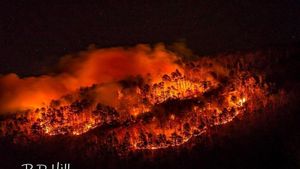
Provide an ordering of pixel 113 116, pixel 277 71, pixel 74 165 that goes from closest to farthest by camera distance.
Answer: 1. pixel 74 165
2. pixel 113 116
3. pixel 277 71

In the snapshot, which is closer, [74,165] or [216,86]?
[74,165]

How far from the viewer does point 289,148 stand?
38.4 m

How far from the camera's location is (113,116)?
52.0 meters

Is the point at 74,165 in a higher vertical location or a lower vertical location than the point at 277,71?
lower

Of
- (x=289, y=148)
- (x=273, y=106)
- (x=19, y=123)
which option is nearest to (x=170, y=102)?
(x=273, y=106)

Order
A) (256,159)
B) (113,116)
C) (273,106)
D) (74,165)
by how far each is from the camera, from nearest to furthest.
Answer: (256,159) → (74,165) → (273,106) → (113,116)

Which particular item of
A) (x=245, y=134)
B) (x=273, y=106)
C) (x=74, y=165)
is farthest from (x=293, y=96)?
(x=74, y=165)

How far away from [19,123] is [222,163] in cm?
2179

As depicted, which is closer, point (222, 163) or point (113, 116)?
point (222, 163)

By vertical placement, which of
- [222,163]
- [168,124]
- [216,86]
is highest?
[216,86]

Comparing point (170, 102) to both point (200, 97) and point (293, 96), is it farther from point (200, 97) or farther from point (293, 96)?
point (293, 96)

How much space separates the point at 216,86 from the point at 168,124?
36.9ft

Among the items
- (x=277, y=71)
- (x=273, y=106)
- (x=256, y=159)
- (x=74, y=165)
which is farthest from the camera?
(x=277, y=71)

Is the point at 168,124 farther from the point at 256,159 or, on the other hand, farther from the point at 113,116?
the point at 256,159
